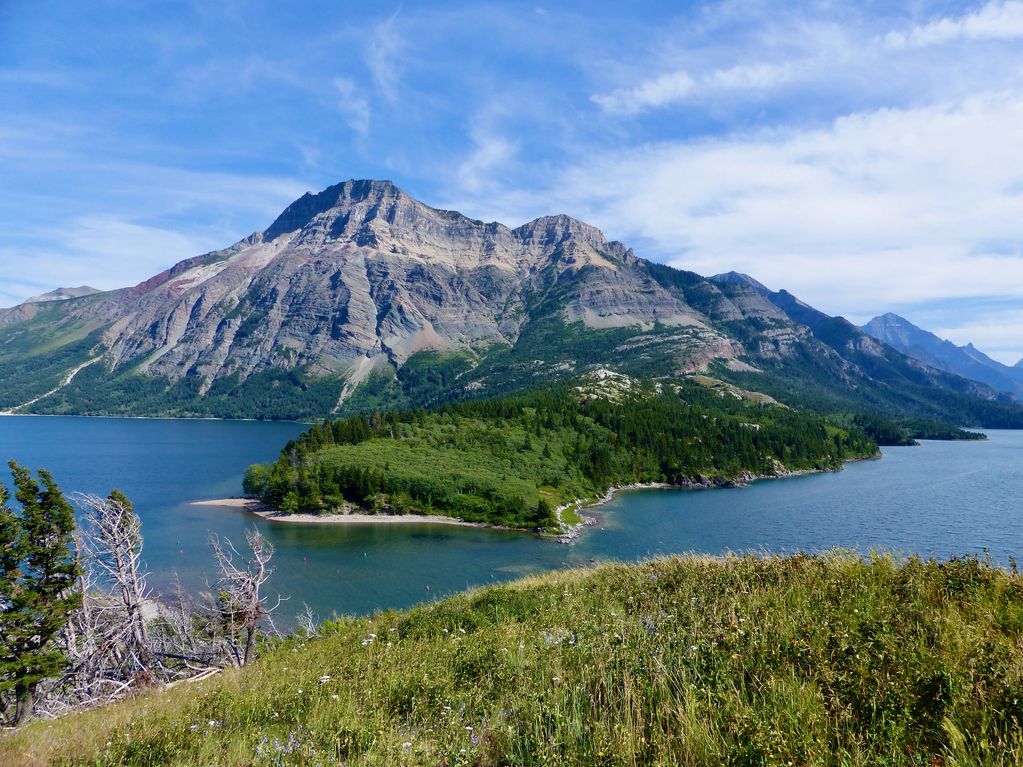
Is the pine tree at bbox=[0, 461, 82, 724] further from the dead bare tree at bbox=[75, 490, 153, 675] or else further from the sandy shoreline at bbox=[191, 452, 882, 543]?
the sandy shoreline at bbox=[191, 452, 882, 543]

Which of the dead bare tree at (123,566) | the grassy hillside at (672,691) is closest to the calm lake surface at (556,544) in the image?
the dead bare tree at (123,566)

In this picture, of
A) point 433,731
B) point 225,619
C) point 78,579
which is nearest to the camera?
point 433,731

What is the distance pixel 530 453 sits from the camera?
114750 millimetres

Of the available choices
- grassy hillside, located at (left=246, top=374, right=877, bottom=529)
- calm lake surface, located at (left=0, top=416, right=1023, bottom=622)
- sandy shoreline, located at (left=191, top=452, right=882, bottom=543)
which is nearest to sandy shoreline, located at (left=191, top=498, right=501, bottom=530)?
sandy shoreline, located at (left=191, top=452, right=882, bottom=543)

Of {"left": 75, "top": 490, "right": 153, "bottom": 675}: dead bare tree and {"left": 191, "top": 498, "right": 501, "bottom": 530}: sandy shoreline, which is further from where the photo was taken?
{"left": 191, "top": 498, "right": 501, "bottom": 530}: sandy shoreline

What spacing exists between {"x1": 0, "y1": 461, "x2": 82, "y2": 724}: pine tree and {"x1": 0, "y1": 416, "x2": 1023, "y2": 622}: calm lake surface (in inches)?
1241

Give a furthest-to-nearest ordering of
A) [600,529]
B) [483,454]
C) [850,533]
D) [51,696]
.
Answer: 1. [483,454]
2. [600,529]
3. [850,533]
4. [51,696]

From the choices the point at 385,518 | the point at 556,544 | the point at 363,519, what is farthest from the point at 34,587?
the point at 385,518

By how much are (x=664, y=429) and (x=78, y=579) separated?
136447 millimetres

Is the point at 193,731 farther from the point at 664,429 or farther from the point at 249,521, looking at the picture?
the point at 664,429

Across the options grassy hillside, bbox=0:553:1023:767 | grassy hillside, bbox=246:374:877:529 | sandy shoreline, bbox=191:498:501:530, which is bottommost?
sandy shoreline, bbox=191:498:501:530

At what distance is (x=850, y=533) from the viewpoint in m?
75.3

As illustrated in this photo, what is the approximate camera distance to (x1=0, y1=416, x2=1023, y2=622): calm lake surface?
60.0 metres

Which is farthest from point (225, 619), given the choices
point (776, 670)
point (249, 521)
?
point (249, 521)
